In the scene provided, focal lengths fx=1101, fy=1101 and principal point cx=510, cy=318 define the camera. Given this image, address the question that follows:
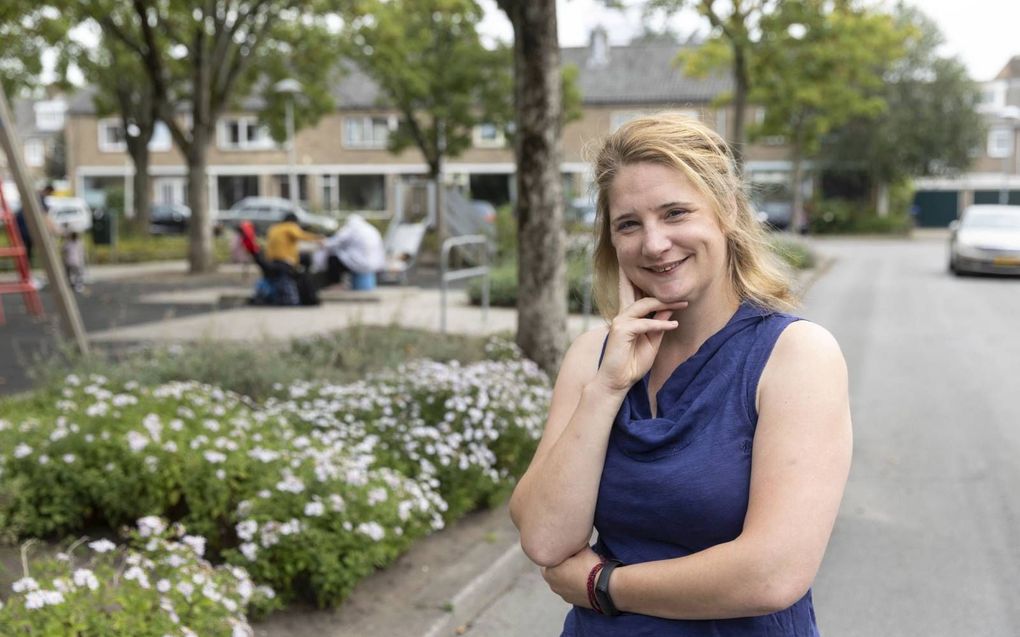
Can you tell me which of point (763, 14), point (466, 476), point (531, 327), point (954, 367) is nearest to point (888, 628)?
point (466, 476)

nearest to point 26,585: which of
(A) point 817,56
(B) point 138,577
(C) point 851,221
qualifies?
(B) point 138,577

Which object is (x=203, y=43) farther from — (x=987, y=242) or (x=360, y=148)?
(x=360, y=148)

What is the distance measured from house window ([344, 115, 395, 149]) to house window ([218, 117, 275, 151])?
14.9ft

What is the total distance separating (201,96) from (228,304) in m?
7.19

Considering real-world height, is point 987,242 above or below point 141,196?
below

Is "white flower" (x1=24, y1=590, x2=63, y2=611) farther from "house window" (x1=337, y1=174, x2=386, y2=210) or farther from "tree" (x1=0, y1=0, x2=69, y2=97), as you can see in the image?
"house window" (x1=337, y1=174, x2=386, y2=210)

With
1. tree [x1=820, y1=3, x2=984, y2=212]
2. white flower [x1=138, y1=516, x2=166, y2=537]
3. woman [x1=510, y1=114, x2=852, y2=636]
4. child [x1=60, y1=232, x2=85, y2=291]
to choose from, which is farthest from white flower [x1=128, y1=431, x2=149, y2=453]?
tree [x1=820, y1=3, x2=984, y2=212]

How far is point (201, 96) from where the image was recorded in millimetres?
22078

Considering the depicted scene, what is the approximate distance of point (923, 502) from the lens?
6262 mm

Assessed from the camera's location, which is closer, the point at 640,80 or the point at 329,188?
the point at 640,80

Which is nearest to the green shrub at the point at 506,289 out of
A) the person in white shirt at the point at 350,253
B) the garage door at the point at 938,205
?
the person in white shirt at the point at 350,253

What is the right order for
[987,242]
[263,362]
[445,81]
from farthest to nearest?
[445,81] < [987,242] < [263,362]

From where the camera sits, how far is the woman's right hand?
192 cm

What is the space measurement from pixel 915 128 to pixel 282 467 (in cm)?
5320
